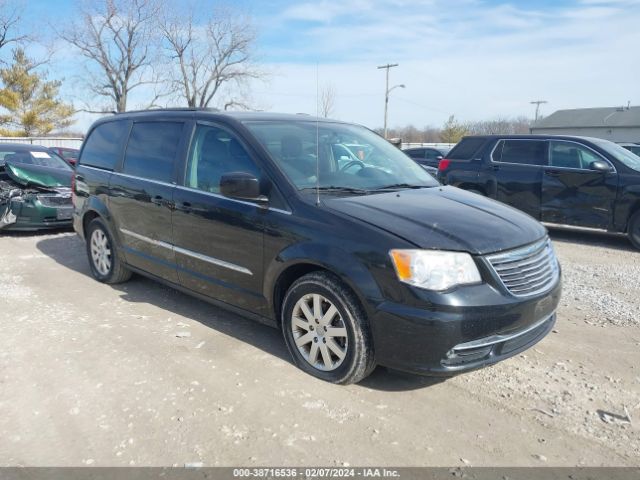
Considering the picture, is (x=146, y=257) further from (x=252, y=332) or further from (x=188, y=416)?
(x=188, y=416)

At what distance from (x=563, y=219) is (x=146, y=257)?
6518mm

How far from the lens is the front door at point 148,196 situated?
4.50 m

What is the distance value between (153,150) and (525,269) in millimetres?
3434

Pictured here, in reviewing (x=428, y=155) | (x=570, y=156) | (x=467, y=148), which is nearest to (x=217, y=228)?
(x=570, y=156)

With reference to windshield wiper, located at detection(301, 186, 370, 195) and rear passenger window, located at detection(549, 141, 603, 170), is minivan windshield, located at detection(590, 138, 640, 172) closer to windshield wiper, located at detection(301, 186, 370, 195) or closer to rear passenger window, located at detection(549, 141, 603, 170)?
rear passenger window, located at detection(549, 141, 603, 170)

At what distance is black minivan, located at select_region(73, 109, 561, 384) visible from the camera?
2943 mm

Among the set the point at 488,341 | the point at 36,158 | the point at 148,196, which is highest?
the point at 36,158

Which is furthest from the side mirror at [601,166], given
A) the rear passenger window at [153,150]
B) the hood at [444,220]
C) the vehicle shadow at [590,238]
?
the rear passenger window at [153,150]

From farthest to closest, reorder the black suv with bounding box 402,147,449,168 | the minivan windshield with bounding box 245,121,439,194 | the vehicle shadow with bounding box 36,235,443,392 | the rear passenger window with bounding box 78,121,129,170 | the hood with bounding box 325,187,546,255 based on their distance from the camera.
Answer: the black suv with bounding box 402,147,449,168 < the rear passenger window with bounding box 78,121,129,170 < the minivan windshield with bounding box 245,121,439,194 < the vehicle shadow with bounding box 36,235,443,392 < the hood with bounding box 325,187,546,255

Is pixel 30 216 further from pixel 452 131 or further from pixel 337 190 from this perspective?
pixel 452 131

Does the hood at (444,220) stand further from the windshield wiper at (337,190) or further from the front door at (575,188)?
the front door at (575,188)

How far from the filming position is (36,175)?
8461 millimetres

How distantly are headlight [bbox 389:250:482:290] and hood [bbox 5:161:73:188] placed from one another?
745cm

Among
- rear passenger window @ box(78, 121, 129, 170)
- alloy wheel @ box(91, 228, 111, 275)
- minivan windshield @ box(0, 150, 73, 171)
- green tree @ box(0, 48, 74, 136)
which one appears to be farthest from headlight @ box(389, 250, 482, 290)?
green tree @ box(0, 48, 74, 136)
